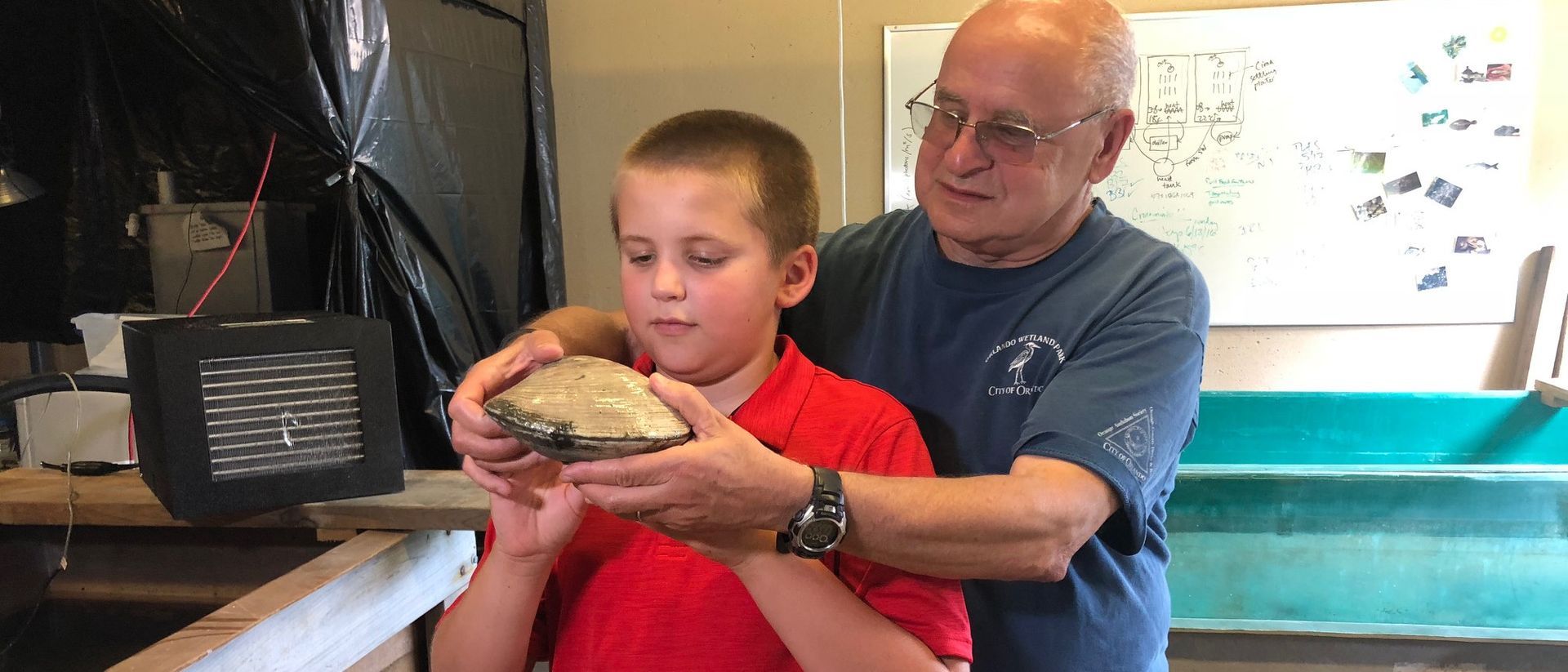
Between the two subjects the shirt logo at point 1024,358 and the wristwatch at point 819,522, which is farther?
the shirt logo at point 1024,358

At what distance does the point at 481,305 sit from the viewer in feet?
10.2

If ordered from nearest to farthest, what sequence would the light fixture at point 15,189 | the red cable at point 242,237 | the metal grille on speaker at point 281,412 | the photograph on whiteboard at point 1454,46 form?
the metal grille on speaker at point 281,412
the light fixture at point 15,189
the red cable at point 242,237
the photograph on whiteboard at point 1454,46

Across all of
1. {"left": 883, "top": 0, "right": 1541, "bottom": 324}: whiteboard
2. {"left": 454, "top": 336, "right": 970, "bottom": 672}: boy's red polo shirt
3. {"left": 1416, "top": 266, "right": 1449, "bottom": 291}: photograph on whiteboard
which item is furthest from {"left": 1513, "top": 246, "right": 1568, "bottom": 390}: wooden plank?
{"left": 454, "top": 336, "right": 970, "bottom": 672}: boy's red polo shirt

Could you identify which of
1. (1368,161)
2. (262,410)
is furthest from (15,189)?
(1368,161)

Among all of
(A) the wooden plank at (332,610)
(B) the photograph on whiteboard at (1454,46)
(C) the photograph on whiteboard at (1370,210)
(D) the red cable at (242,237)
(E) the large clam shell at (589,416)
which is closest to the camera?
(E) the large clam shell at (589,416)

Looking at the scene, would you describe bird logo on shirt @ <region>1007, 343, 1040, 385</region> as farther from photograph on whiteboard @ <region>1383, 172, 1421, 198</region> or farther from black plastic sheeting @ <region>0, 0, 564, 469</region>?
photograph on whiteboard @ <region>1383, 172, 1421, 198</region>

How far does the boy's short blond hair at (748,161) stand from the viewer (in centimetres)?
91

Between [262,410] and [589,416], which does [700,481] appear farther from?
[262,410]

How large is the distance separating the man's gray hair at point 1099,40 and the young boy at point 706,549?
0.47m

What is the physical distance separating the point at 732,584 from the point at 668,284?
32cm

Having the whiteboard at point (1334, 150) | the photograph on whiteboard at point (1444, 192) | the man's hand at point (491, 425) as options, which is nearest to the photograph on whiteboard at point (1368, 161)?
the whiteboard at point (1334, 150)

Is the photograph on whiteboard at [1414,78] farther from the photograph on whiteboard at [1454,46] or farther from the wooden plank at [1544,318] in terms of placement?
the wooden plank at [1544,318]

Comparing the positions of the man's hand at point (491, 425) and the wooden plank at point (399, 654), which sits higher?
the man's hand at point (491, 425)

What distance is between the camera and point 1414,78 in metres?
3.41
